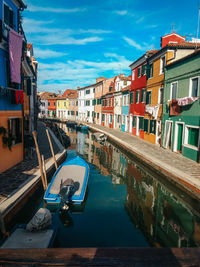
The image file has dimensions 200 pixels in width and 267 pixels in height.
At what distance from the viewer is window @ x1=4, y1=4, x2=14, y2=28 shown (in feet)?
35.2

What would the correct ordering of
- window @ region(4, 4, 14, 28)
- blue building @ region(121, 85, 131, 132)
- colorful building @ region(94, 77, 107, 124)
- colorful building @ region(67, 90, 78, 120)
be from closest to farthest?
window @ region(4, 4, 14, 28), blue building @ region(121, 85, 131, 132), colorful building @ region(94, 77, 107, 124), colorful building @ region(67, 90, 78, 120)

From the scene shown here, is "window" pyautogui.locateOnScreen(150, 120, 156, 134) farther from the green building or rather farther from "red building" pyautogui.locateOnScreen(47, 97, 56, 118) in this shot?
"red building" pyautogui.locateOnScreen(47, 97, 56, 118)

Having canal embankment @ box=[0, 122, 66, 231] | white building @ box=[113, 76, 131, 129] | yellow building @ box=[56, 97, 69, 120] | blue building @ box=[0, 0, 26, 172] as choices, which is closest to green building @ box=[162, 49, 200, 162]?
canal embankment @ box=[0, 122, 66, 231]

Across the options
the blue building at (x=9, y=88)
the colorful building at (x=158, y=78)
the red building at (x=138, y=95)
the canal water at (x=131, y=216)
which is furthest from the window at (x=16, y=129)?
the red building at (x=138, y=95)

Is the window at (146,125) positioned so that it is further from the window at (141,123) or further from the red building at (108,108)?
the red building at (108,108)

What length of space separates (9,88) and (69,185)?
633cm

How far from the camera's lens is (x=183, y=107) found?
1462 centimetres

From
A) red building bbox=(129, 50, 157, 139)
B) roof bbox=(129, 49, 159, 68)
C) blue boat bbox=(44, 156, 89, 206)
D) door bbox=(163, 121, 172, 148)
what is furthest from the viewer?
red building bbox=(129, 50, 157, 139)

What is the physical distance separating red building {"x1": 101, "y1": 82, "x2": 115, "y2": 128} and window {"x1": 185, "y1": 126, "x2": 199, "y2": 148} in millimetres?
22397

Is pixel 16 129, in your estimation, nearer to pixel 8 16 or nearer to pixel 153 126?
pixel 8 16

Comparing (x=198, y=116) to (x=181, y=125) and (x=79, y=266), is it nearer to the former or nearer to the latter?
(x=181, y=125)

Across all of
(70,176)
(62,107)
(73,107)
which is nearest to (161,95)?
(70,176)

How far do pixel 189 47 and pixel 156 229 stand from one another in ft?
49.9

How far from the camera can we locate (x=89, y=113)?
Answer: 163 feet
